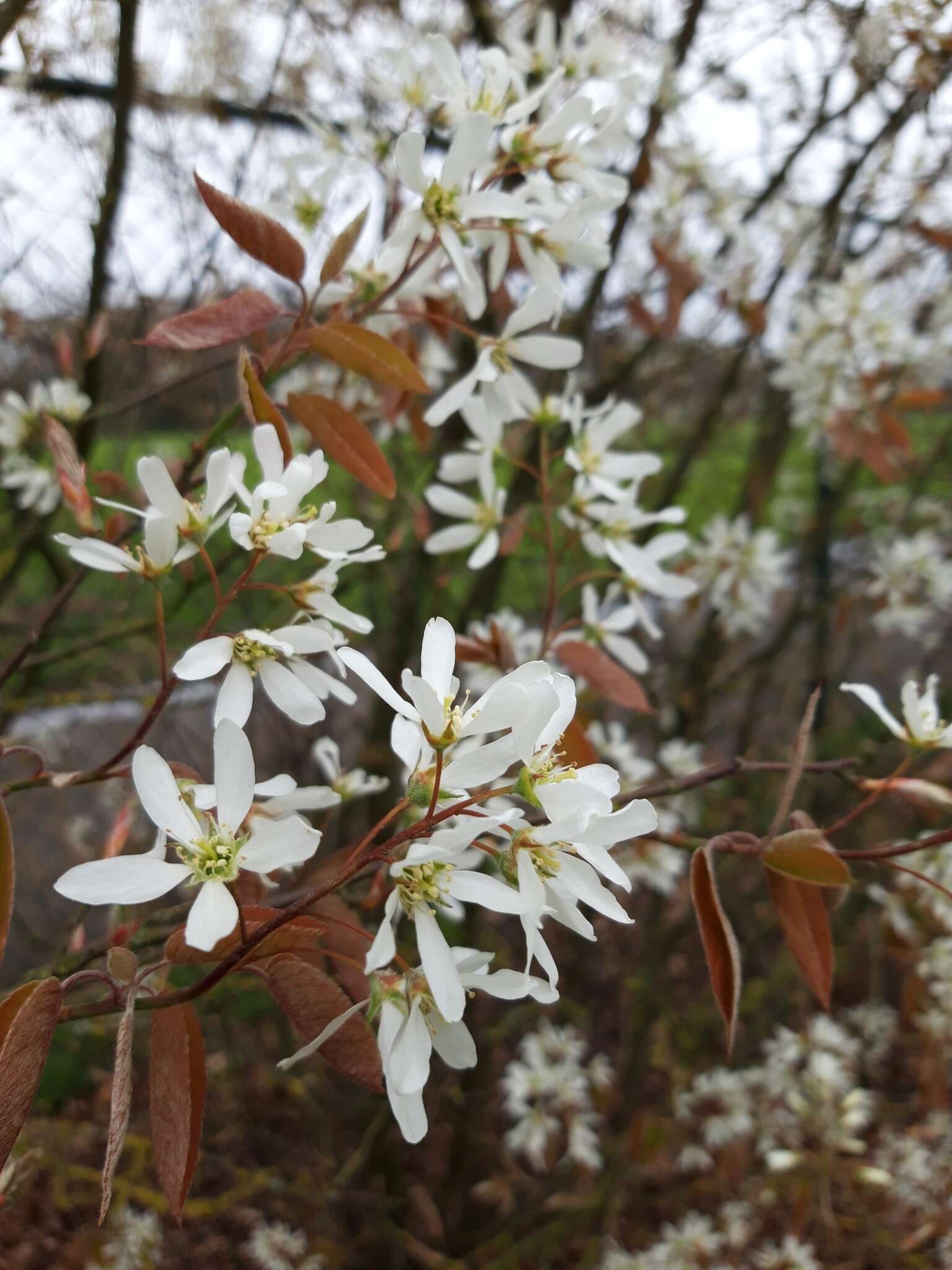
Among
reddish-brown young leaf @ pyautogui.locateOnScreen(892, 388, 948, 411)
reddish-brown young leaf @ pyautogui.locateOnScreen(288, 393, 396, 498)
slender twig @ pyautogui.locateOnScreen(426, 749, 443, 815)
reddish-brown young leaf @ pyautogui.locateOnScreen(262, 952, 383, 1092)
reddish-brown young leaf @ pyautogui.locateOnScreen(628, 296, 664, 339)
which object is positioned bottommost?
reddish-brown young leaf @ pyautogui.locateOnScreen(262, 952, 383, 1092)

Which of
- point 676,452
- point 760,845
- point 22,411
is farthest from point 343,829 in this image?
point 760,845

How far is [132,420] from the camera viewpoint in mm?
2434

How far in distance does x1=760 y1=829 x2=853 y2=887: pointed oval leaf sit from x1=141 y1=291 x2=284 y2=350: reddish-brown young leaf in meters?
0.60

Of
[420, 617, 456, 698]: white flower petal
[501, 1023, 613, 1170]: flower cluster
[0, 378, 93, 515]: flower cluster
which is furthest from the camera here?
[501, 1023, 613, 1170]: flower cluster

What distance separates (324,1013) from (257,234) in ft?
1.94

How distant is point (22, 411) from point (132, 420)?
941mm

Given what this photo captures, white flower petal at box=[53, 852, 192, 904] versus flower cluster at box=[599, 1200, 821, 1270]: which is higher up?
white flower petal at box=[53, 852, 192, 904]

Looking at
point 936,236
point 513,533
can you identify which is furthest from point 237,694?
point 936,236

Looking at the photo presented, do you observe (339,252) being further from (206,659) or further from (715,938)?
(715,938)

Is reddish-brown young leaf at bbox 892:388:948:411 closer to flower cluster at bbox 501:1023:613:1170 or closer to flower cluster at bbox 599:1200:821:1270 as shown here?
flower cluster at bbox 501:1023:613:1170

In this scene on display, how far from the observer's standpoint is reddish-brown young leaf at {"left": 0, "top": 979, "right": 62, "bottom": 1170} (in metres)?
0.48

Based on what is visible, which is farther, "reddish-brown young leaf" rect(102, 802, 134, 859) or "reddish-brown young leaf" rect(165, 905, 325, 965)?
"reddish-brown young leaf" rect(102, 802, 134, 859)

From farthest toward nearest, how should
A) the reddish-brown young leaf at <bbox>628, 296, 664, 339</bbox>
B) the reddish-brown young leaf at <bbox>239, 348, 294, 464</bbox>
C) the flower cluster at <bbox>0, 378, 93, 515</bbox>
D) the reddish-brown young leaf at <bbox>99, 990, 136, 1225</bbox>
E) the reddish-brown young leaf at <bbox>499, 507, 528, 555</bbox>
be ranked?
the reddish-brown young leaf at <bbox>628, 296, 664, 339</bbox>
the flower cluster at <bbox>0, 378, 93, 515</bbox>
the reddish-brown young leaf at <bbox>499, 507, 528, 555</bbox>
the reddish-brown young leaf at <bbox>239, 348, 294, 464</bbox>
the reddish-brown young leaf at <bbox>99, 990, 136, 1225</bbox>

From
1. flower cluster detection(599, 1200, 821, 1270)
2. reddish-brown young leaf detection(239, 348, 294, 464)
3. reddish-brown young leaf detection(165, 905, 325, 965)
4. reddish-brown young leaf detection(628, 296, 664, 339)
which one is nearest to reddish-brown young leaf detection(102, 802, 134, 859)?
reddish-brown young leaf detection(165, 905, 325, 965)
